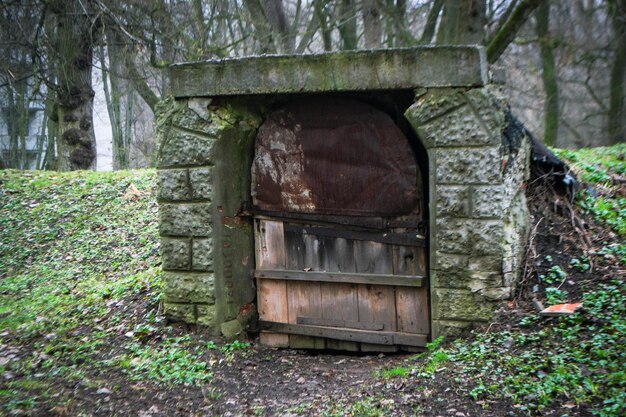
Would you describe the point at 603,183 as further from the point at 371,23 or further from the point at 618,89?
the point at 618,89

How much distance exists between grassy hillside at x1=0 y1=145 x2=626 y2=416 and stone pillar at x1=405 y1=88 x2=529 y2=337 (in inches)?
9.2

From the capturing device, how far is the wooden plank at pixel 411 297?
488 centimetres

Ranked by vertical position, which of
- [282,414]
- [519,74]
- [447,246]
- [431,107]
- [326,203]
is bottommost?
[282,414]

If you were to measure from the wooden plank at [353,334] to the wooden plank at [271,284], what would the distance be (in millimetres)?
74

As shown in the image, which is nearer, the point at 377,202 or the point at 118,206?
the point at 377,202

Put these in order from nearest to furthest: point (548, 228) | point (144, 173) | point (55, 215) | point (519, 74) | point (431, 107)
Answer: point (431, 107)
point (548, 228)
point (55, 215)
point (144, 173)
point (519, 74)

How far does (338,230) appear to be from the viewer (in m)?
5.10

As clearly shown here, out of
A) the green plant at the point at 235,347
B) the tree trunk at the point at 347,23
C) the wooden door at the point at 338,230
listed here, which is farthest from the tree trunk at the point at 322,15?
the green plant at the point at 235,347

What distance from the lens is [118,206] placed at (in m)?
8.82

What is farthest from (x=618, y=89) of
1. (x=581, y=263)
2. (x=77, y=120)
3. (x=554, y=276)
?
(x=77, y=120)

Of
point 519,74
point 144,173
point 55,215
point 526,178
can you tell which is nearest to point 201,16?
point 144,173

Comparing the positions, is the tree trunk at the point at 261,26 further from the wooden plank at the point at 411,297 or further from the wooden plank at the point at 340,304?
the wooden plank at the point at 411,297

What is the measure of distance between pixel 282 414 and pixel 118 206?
574cm

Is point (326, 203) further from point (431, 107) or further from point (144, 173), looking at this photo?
point (144, 173)
